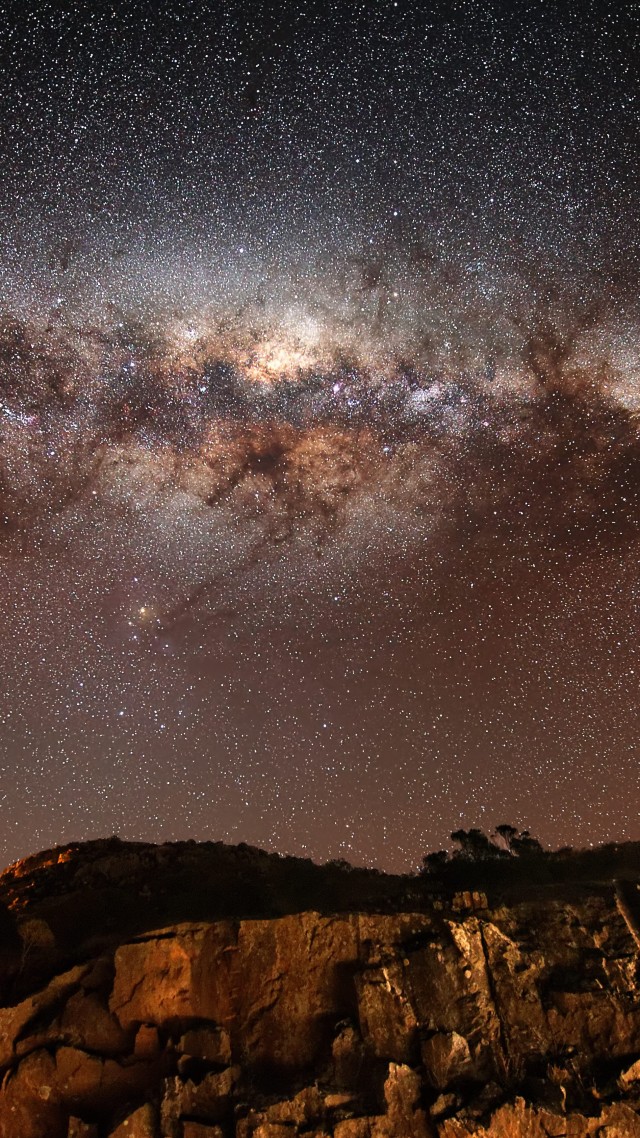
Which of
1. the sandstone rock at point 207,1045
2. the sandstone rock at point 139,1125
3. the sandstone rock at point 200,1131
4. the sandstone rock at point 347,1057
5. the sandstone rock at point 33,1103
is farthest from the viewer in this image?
the sandstone rock at point 207,1045

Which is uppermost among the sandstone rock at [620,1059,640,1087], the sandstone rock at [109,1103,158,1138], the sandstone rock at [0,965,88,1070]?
the sandstone rock at [0,965,88,1070]

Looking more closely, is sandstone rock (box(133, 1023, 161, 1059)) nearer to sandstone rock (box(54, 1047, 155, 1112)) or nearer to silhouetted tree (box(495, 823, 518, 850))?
sandstone rock (box(54, 1047, 155, 1112))

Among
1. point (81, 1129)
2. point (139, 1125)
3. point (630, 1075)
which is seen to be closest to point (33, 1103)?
point (81, 1129)

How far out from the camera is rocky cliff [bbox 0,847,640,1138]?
13914 mm

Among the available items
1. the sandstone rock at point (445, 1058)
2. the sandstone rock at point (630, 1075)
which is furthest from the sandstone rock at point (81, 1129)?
the sandstone rock at point (630, 1075)

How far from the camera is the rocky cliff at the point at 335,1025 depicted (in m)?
13.9

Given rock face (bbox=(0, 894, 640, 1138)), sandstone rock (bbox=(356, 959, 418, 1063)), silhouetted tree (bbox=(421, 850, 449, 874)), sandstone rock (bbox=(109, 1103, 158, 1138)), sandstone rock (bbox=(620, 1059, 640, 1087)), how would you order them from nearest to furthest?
1. sandstone rock (bbox=(109, 1103, 158, 1138))
2. rock face (bbox=(0, 894, 640, 1138))
3. sandstone rock (bbox=(620, 1059, 640, 1087))
4. sandstone rock (bbox=(356, 959, 418, 1063))
5. silhouetted tree (bbox=(421, 850, 449, 874))

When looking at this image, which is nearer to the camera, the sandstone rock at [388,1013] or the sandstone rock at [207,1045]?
the sandstone rock at [207,1045]

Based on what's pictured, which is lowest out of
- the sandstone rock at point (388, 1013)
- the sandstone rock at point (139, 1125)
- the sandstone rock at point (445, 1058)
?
the sandstone rock at point (445, 1058)

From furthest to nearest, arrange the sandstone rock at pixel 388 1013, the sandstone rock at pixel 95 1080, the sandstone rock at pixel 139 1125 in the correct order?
the sandstone rock at pixel 388 1013
the sandstone rock at pixel 95 1080
the sandstone rock at pixel 139 1125

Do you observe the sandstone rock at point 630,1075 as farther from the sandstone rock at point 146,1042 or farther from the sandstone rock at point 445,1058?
the sandstone rock at point 146,1042

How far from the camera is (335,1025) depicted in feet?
51.6

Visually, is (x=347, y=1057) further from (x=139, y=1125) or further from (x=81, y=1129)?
(x=81, y=1129)

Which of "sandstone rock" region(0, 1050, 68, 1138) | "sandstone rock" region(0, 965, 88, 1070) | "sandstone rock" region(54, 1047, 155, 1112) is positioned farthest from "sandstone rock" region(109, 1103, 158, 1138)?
"sandstone rock" region(0, 965, 88, 1070)
